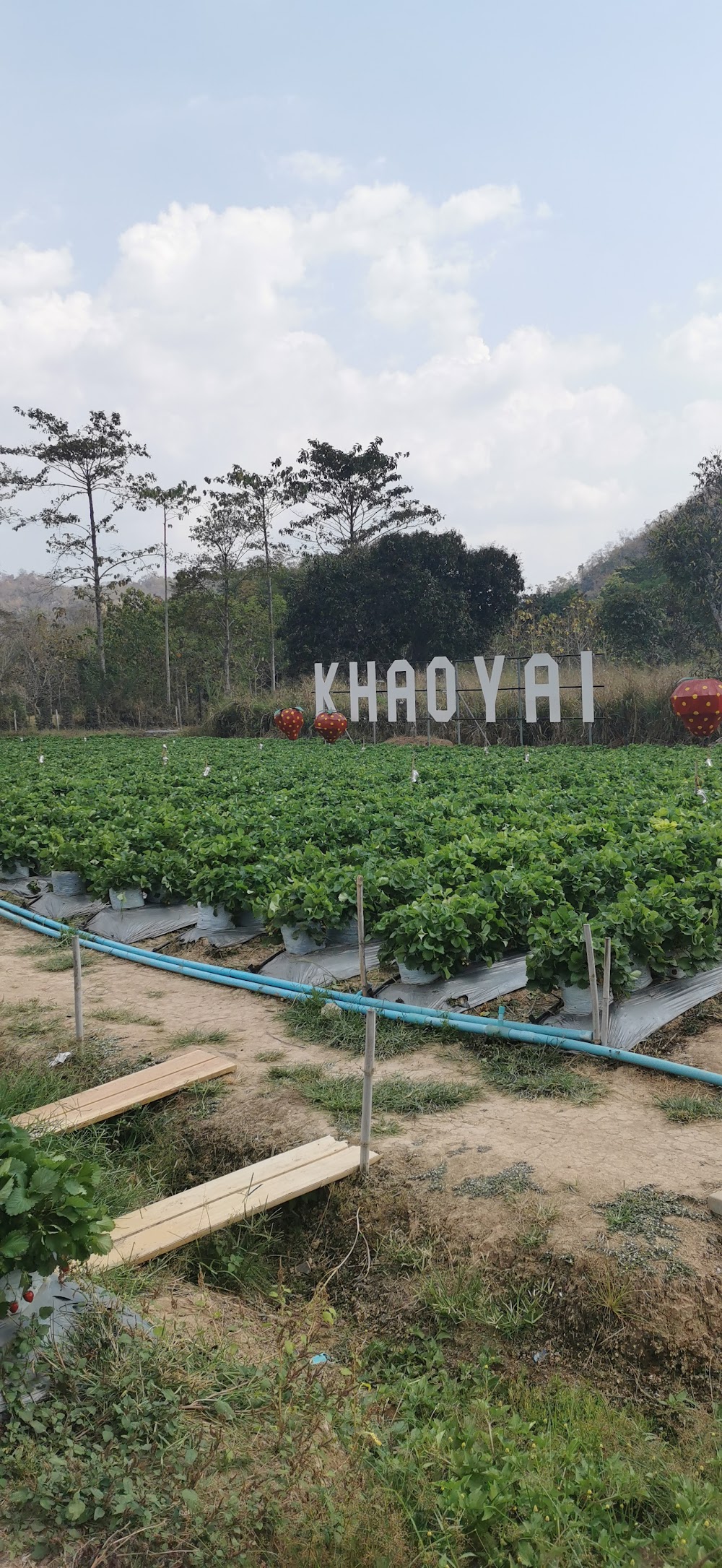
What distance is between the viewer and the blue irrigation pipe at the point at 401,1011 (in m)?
6.09

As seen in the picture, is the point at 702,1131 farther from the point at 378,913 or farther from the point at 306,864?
the point at 306,864

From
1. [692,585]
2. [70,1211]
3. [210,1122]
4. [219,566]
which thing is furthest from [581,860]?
[219,566]

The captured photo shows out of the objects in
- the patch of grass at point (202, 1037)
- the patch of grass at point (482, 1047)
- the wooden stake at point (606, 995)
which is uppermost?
the wooden stake at point (606, 995)

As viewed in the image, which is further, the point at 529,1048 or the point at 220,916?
the point at 220,916

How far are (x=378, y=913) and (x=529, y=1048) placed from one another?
7.62 ft

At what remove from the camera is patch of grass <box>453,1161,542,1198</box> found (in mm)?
4684

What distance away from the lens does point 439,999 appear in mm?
7301

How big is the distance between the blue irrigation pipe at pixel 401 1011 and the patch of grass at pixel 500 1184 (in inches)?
56.9

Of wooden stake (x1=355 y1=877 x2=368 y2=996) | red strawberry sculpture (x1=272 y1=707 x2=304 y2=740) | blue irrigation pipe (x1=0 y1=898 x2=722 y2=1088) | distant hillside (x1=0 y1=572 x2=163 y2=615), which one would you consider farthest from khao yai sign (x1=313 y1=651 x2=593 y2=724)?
distant hillside (x1=0 y1=572 x2=163 y2=615)

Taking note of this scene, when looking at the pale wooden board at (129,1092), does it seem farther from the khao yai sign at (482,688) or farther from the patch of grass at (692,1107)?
the khao yai sign at (482,688)

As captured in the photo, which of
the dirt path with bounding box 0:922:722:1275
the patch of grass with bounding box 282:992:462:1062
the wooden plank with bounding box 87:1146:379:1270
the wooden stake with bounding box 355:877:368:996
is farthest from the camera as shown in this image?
the wooden stake with bounding box 355:877:368:996

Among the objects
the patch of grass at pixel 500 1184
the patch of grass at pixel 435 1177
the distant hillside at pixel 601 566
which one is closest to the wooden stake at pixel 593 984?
the patch of grass at pixel 500 1184

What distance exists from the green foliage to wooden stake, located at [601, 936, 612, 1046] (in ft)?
11.7

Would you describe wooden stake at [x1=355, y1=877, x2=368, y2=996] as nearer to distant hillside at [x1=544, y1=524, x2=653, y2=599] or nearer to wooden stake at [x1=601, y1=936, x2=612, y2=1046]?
wooden stake at [x1=601, y1=936, x2=612, y2=1046]
